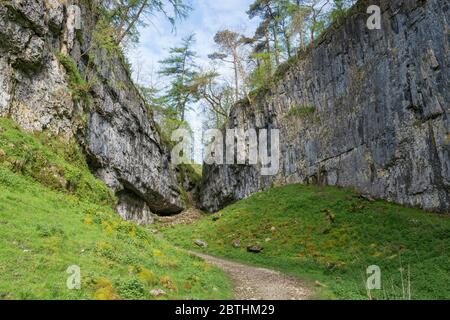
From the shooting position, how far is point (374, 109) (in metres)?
25.3

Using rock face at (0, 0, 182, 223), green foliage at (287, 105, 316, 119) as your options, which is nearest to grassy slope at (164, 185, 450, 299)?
green foliage at (287, 105, 316, 119)

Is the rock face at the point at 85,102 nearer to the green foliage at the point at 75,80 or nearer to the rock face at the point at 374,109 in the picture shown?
the green foliage at the point at 75,80

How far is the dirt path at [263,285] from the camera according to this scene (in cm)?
1144

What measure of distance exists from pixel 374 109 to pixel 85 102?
20.9 meters

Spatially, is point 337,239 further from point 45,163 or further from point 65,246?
point 45,163

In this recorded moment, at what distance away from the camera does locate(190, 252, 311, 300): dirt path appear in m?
11.4

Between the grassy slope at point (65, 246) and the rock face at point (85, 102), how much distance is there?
3456mm

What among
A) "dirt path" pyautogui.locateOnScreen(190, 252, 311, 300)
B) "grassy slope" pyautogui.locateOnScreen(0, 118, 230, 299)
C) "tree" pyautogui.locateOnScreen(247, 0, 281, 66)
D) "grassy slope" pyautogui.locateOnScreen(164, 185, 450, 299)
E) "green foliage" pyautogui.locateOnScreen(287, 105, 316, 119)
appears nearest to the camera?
"grassy slope" pyautogui.locateOnScreen(0, 118, 230, 299)

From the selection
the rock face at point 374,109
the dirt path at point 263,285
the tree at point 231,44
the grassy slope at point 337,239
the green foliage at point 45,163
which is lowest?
the dirt path at point 263,285

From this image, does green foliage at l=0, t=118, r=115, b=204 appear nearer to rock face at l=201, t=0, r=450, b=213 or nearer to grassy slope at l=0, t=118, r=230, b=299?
grassy slope at l=0, t=118, r=230, b=299

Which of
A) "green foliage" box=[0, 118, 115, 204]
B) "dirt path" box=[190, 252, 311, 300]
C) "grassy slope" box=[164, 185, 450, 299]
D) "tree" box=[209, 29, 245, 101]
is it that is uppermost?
"tree" box=[209, 29, 245, 101]

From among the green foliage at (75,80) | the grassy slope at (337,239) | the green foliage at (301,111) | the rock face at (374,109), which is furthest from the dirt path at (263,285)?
the green foliage at (301,111)

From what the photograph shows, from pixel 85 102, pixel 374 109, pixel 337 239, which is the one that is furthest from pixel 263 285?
pixel 85 102

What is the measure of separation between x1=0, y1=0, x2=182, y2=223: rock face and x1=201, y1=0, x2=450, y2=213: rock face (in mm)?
11579
